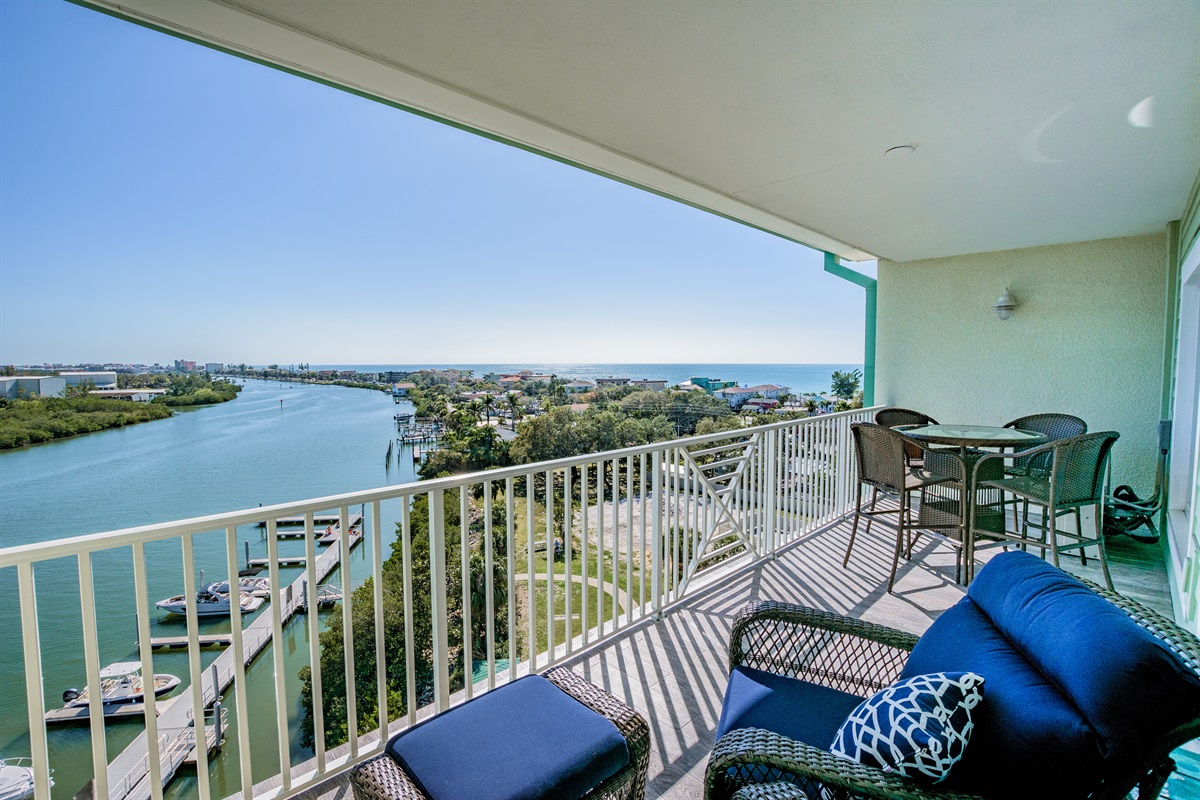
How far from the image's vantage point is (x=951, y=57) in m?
2.03

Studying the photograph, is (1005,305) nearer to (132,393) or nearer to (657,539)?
(657,539)

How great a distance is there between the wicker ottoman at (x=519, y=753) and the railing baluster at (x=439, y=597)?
52 centimetres

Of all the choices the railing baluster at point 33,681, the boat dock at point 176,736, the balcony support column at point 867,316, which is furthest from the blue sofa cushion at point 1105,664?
the balcony support column at point 867,316

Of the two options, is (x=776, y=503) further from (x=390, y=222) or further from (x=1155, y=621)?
(x=390, y=222)

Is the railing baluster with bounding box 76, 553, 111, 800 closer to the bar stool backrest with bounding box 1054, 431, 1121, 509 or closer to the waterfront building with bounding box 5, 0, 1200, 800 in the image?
the waterfront building with bounding box 5, 0, 1200, 800

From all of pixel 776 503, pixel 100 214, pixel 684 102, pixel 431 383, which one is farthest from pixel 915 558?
pixel 100 214

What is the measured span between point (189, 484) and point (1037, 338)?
633 inches

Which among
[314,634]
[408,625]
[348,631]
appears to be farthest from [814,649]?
[314,634]

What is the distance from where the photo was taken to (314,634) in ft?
6.09

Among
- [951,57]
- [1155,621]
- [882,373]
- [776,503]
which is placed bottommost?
[776,503]

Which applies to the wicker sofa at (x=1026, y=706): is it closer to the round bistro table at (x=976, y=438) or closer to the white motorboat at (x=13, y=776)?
the round bistro table at (x=976, y=438)

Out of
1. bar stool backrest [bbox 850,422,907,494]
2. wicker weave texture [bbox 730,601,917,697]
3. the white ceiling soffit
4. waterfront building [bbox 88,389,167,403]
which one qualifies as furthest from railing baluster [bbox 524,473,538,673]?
waterfront building [bbox 88,389,167,403]

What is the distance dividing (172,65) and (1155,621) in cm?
1680

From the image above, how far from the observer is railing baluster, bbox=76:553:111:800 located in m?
1.42
